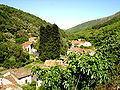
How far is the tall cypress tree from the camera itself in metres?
26.1

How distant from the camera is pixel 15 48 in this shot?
26.6 meters

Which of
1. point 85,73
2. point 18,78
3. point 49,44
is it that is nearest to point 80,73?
point 85,73

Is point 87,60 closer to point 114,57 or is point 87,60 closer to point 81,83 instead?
point 81,83

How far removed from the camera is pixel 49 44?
86.0ft

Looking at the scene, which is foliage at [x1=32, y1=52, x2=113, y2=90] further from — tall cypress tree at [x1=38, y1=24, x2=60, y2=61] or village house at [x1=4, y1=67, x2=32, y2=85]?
tall cypress tree at [x1=38, y1=24, x2=60, y2=61]

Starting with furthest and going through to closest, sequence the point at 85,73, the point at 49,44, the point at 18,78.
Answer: the point at 49,44 < the point at 18,78 < the point at 85,73

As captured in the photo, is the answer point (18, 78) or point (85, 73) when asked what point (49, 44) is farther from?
point (85, 73)

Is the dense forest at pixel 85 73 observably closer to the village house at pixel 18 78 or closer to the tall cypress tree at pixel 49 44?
the village house at pixel 18 78

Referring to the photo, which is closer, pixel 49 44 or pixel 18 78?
pixel 18 78

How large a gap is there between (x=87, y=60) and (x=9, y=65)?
2386cm

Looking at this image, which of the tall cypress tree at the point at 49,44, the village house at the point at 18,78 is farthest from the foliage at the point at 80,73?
the tall cypress tree at the point at 49,44

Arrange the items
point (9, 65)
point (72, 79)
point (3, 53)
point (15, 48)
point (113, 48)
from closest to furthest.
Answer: point (72, 79) → point (113, 48) → point (9, 65) → point (3, 53) → point (15, 48)

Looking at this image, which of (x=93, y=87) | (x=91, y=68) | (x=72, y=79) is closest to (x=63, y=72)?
(x=72, y=79)

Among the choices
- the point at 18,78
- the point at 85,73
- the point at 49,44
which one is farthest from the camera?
the point at 49,44
